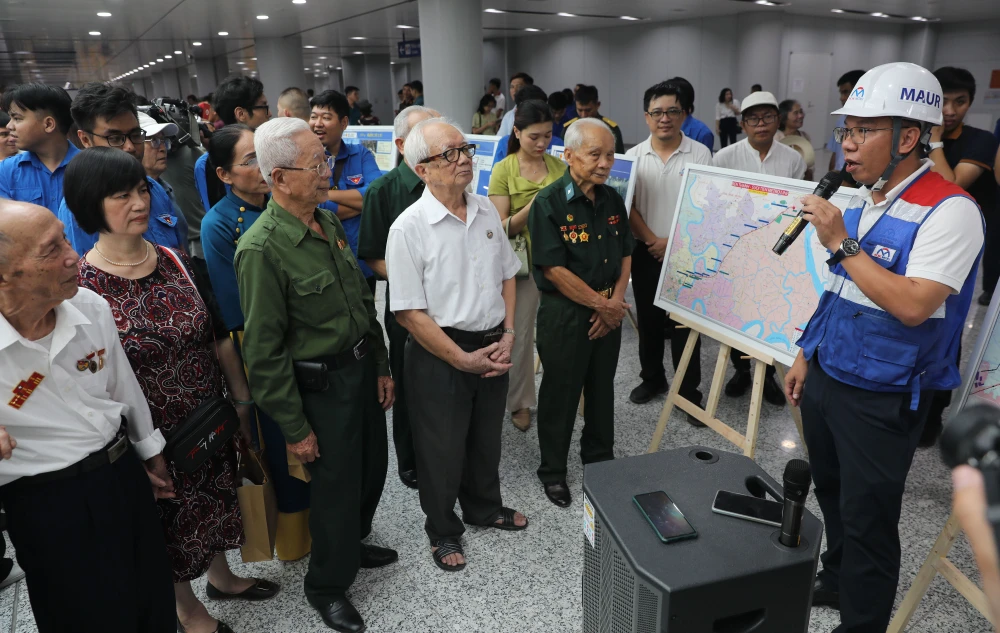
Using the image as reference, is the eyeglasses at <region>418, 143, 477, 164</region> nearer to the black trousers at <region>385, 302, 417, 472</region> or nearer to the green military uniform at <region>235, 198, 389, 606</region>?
the green military uniform at <region>235, 198, 389, 606</region>

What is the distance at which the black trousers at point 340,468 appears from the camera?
197 cm

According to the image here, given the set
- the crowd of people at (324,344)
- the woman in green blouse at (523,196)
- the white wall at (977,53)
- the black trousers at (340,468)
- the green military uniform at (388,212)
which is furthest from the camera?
the white wall at (977,53)

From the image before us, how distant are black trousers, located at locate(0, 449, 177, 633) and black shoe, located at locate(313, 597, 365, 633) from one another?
0.62 m

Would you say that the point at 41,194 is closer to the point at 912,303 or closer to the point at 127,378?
the point at 127,378

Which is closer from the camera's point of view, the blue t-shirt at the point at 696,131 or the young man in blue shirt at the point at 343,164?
the young man in blue shirt at the point at 343,164

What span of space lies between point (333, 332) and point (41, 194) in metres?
2.02

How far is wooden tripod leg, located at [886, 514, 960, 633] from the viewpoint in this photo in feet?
6.12

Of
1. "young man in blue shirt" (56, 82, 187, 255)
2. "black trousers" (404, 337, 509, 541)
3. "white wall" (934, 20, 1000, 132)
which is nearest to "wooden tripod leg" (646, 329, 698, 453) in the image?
"black trousers" (404, 337, 509, 541)

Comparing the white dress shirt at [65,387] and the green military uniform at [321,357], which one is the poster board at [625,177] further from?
the white dress shirt at [65,387]

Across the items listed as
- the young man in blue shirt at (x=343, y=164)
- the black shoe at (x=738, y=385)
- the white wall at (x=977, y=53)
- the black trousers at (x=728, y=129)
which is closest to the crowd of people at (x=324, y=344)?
the young man in blue shirt at (x=343, y=164)

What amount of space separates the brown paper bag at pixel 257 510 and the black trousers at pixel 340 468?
16 centimetres

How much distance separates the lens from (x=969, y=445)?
70 cm

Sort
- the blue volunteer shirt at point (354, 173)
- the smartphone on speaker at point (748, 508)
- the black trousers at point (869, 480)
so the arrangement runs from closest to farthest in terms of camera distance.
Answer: the smartphone on speaker at point (748, 508)
the black trousers at point (869, 480)
the blue volunteer shirt at point (354, 173)

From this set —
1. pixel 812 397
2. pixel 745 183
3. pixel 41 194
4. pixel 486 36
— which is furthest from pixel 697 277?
pixel 486 36
